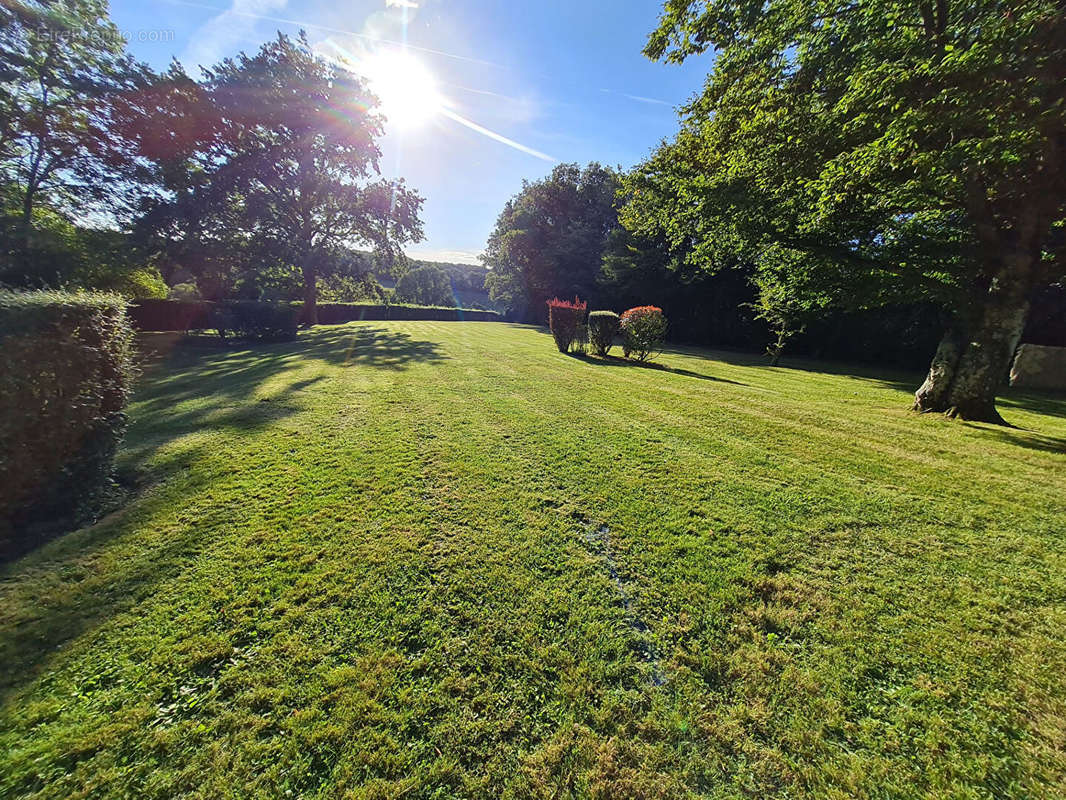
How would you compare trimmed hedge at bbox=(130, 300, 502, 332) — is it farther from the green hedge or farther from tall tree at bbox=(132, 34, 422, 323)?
tall tree at bbox=(132, 34, 422, 323)

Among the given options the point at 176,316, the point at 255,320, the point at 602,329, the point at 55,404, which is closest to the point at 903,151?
the point at 602,329

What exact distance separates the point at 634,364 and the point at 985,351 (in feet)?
23.7

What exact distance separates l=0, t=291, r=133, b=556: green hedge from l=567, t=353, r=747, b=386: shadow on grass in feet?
32.5

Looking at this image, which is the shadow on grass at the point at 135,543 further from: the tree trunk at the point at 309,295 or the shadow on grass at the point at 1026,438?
the tree trunk at the point at 309,295

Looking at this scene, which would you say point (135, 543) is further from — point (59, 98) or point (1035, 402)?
point (59, 98)

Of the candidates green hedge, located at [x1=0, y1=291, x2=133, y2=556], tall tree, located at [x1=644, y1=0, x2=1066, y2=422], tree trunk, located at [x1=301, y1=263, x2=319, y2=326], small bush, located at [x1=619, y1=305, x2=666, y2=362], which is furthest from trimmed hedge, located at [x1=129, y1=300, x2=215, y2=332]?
tall tree, located at [x1=644, y1=0, x2=1066, y2=422]

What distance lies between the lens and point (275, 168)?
21.1 m

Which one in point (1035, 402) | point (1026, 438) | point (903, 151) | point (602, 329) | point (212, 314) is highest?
point (903, 151)

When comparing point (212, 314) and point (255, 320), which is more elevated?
point (212, 314)

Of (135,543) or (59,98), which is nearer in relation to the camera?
(135,543)

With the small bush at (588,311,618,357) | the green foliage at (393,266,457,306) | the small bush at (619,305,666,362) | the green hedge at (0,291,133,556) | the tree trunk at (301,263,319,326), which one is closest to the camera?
the green hedge at (0,291,133,556)

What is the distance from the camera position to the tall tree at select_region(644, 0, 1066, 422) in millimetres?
4223

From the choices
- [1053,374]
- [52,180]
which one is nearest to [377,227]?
[52,180]

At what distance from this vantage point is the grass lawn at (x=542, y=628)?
1.46m
